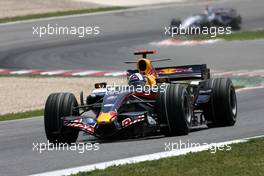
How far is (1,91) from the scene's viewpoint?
2553 centimetres

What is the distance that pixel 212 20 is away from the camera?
3909 centimetres

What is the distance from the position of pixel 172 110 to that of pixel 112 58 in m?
19.8

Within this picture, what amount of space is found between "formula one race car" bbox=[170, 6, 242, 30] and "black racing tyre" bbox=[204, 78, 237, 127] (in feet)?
75.4

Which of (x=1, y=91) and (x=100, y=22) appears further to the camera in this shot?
(x=100, y=22)

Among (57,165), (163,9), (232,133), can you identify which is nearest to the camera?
(57,165)

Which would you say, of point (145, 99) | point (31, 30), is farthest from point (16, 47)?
point (145, 99)

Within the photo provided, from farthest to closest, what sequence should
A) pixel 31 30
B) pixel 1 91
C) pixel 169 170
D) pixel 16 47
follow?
pixel 31 30 → pixel 16 47 → pixel 1 91 → pixel 169 170

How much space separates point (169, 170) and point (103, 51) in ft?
83.4

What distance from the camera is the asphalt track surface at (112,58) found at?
13000mm

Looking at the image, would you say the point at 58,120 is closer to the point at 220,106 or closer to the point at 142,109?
the point at 142,109

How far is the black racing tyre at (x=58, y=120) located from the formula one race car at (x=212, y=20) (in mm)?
24496

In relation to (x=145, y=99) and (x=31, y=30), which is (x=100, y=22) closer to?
(x=31, y=30)

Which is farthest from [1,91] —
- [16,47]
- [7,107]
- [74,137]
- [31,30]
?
[31,30]

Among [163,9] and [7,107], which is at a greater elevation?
[163,9]
